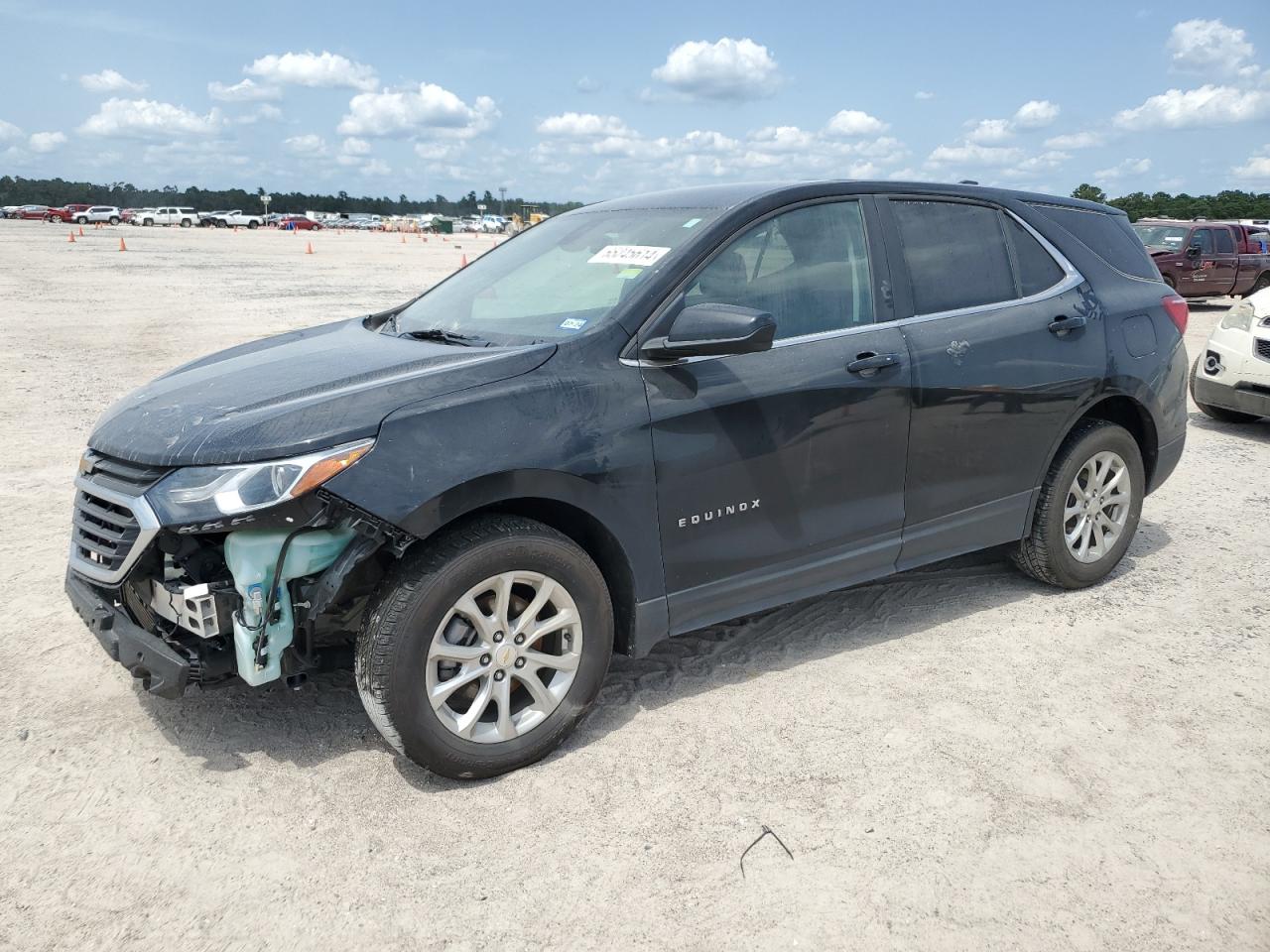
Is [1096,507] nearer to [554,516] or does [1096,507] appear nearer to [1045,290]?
[1045,290]

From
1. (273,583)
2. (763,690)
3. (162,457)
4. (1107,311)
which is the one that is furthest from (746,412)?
(1107,311)

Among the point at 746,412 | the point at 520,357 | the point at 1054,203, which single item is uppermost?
the point at 1054,203

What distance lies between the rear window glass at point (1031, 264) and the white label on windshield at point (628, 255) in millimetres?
1831

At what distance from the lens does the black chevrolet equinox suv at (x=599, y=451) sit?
290 cm

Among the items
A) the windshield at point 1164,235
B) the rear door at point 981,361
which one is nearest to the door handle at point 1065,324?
the rear door at point 981,361

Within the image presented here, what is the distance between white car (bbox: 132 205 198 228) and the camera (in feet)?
255

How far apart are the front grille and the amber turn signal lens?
0.43m

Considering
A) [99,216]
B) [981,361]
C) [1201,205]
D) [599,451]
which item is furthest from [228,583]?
[99,216]

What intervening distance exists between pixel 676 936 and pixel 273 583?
1449mm

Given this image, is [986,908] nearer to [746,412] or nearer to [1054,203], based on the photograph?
[746,412]

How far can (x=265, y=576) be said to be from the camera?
284cm

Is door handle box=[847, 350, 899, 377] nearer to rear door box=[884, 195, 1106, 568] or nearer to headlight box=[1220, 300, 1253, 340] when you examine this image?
rear door box=[884, 195, 1106, 568]

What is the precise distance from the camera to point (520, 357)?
10.6 ft

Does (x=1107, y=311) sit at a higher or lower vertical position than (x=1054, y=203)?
lower
